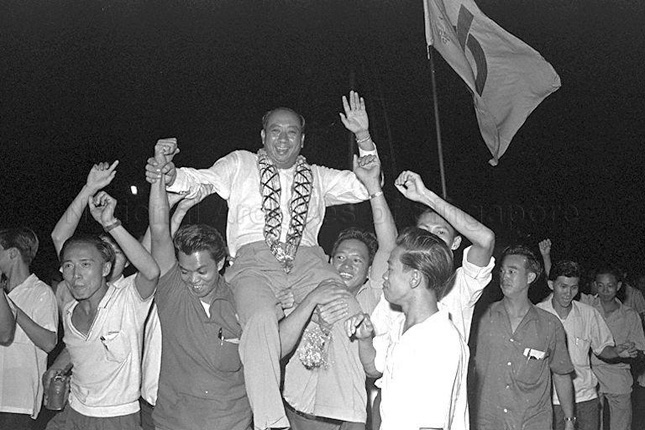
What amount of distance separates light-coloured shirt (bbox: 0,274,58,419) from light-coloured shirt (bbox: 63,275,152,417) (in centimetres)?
109

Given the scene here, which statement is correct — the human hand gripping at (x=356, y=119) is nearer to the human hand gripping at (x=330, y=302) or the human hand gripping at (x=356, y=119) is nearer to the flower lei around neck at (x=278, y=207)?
the flower lei around neck at (x=278, y=207)

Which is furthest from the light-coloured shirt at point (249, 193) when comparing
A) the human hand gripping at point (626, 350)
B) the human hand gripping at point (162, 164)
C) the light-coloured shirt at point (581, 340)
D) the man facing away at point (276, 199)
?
the human hand gripping at point (626, 350)

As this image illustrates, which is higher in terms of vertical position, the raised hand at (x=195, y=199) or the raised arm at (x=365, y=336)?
the raised hand at (x=195, y=199)

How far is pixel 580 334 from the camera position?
7.76 metres

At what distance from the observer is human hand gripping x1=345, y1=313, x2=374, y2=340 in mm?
4203

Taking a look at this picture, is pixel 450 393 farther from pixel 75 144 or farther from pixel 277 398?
pixel 75 144

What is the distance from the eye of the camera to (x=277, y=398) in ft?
14.6

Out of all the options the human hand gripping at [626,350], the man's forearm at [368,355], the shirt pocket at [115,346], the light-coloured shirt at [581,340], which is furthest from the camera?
the human hand gripping at [626,350]

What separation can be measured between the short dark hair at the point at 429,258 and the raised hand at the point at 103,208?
78.7 inches

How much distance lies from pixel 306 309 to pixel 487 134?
2741 mm

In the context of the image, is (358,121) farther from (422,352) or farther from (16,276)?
(16,276)

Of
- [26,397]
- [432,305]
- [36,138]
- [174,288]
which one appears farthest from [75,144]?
[432,305]

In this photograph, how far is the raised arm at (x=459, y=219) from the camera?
448cm

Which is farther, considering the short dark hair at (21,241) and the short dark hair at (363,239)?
the short dark hair at (21,241)
